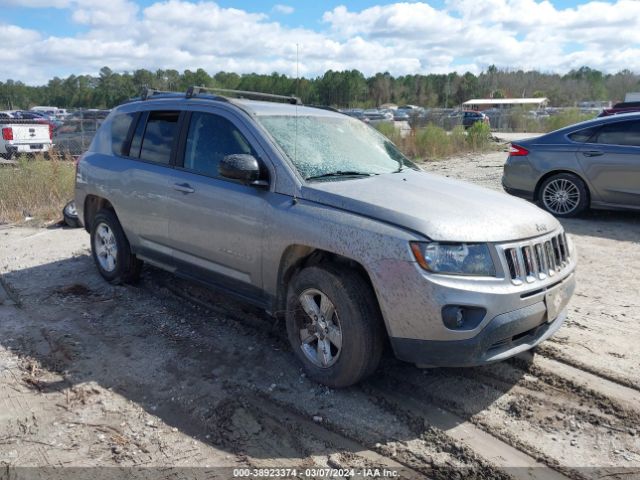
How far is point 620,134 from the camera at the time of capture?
848cm

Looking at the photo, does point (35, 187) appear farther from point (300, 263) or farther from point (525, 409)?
point (525, 409)

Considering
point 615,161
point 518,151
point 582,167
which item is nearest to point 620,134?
point 615,161

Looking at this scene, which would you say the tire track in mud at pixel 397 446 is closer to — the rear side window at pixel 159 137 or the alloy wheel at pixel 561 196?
the rear side window at pixel 159 137

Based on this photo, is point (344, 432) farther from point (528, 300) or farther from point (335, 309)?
point (528, 300)

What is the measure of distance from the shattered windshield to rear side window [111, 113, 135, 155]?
2014 mm

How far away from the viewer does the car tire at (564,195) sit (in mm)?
8766

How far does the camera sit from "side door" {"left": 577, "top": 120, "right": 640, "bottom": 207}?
8.22 m

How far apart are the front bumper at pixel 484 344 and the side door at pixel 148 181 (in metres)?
2.62

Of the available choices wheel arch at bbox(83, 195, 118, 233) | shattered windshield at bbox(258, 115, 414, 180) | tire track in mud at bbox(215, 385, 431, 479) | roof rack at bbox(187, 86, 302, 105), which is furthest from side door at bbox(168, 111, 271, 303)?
wheel arch at bbox(83, 195, 118, 233)

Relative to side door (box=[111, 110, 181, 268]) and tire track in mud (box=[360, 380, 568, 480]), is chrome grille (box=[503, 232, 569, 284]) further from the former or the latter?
side door (box=[111, 110, 181, 268])

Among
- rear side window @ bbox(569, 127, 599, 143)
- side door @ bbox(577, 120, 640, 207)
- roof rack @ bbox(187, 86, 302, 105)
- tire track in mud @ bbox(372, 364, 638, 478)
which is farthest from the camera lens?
rear side window @ bbox(569, 127, 599, 143)

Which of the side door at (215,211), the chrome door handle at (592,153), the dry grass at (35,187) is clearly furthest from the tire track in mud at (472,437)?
the dry grass at (35,187)

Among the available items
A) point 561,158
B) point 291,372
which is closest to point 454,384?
point 291,372

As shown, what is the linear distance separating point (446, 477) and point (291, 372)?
57.6 inches
